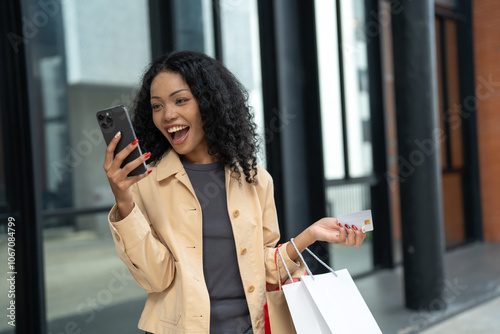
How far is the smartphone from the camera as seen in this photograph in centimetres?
126

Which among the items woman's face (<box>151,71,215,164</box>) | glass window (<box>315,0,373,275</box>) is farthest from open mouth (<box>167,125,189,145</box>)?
glass window (<box>315,0,373,275</box>)

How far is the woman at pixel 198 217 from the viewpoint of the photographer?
4.54ft

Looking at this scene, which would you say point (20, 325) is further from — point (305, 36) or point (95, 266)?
point (305, 36)

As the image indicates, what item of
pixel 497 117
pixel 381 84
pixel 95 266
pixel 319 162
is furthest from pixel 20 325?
pixel 497 117

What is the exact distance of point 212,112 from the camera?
1519 millimetres

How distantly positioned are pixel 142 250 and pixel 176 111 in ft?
1.39

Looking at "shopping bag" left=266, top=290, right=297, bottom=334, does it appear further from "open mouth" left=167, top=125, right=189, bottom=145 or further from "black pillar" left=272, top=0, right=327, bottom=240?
"black pillar" left=272, top=0, right=327, bottom=240

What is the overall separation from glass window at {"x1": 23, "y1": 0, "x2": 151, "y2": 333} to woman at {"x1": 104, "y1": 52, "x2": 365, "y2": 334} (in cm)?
208

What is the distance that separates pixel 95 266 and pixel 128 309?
17.8 inches

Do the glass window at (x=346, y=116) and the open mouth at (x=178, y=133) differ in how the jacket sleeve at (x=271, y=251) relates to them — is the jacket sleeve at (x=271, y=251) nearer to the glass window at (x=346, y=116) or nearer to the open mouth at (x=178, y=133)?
the open mouth at (x=178, y=133)

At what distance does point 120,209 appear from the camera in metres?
1.29

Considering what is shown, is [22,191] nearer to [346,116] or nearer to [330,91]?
[330,91]

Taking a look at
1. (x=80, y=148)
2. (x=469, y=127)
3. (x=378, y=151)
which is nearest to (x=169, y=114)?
(x=80, y=148)

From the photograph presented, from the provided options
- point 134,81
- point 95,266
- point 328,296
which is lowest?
point 95,266
